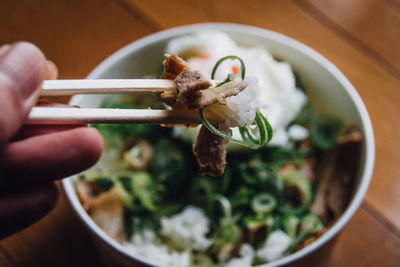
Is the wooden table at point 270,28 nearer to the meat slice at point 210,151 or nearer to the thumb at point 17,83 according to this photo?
the meat slice at point 210,151

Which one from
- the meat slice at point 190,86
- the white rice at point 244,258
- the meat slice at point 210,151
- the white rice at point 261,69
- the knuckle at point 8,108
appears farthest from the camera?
the white rice at point 261,69

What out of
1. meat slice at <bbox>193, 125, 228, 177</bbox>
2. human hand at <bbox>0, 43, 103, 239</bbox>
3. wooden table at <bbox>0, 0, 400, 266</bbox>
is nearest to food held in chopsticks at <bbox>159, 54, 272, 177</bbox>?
meat slice at <bbox>193, 125, 228, 177</bbox>

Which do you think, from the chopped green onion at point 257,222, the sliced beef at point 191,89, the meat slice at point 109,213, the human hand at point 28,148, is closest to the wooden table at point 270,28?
the meat slice at point 109,213

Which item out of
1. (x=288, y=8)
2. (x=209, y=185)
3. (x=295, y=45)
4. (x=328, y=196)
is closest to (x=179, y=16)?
(x=288, y=8)

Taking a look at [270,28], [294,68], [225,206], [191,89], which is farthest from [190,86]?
[270,28]

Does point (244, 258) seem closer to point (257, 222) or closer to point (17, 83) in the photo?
point (257, 222)

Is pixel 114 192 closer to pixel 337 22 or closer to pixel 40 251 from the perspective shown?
pixel 40 251

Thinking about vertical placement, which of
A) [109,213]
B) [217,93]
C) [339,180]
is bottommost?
[109,213]
